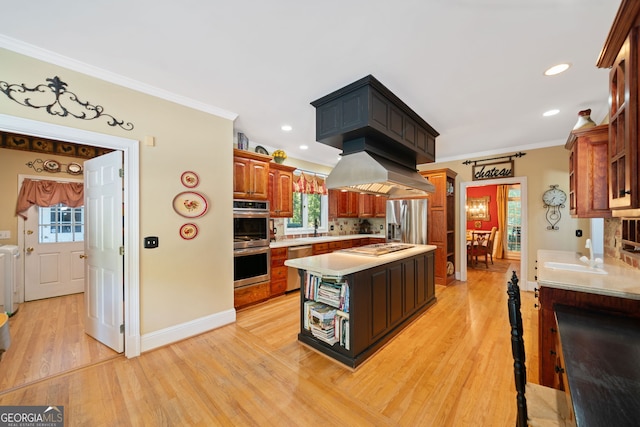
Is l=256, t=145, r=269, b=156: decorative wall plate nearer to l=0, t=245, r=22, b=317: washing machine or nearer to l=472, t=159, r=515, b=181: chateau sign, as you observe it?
l=0, t=245, r=22, b=317: washing machine

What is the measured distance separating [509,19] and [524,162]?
3.83 m

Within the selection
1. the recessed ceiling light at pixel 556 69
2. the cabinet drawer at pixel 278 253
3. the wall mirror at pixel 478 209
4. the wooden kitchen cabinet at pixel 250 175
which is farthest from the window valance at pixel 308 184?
the wall mirror at pixel 478 209

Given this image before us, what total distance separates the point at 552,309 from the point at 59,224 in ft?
21.9

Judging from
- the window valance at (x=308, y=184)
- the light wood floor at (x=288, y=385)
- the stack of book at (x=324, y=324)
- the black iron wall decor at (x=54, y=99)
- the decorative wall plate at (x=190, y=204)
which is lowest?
the light wood floor at (x=288, y=385)

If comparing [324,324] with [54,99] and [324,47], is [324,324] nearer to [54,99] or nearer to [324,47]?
[324,47]

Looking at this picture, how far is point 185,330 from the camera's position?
274 cm

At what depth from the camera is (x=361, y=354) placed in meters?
2.30

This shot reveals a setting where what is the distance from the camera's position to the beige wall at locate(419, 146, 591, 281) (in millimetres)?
4121

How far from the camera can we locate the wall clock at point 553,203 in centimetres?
419

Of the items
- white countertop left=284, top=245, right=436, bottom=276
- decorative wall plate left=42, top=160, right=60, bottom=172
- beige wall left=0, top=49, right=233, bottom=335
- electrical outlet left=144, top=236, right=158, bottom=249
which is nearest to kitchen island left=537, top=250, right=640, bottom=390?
white countertop left=284, top=245, right=436, bottom=276

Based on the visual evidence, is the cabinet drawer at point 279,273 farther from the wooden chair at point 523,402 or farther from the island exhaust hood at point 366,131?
the wooden chair at point 523,402

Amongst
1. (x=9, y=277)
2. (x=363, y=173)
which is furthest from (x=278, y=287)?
(x=9, y=277)

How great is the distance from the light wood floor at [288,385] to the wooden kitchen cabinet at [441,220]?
1939mm

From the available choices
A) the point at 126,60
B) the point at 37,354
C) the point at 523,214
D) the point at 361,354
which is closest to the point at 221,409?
the point at 361,354
